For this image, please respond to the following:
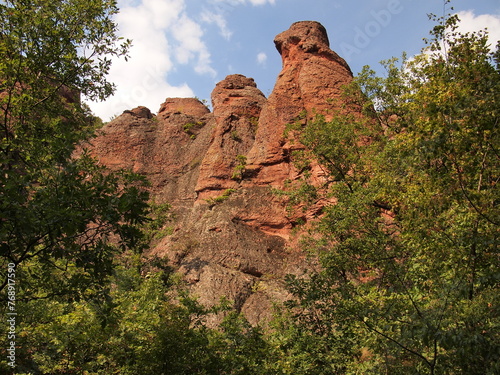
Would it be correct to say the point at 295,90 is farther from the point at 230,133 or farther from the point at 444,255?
the point at 444,255

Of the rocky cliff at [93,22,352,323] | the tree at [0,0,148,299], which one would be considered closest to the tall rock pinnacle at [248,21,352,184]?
the rocky cliff at [93,22,352,323]

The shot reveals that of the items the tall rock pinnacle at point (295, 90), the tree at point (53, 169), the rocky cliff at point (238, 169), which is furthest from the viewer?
the tall rock pinnacle at point (295, 90)

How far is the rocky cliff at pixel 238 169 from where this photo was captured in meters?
22.2

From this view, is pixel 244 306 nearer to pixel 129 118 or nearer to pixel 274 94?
pixel 274 94

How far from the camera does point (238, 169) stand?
29688 millimetres

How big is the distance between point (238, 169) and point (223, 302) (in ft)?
61.7

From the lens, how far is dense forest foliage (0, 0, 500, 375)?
5473 mm

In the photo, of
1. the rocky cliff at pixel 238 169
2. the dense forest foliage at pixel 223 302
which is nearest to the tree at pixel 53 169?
the dense forest foliage at pixel 223 302

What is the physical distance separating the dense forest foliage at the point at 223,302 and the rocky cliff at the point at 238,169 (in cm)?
746

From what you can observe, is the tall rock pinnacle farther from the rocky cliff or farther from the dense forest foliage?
the dense forest foliage

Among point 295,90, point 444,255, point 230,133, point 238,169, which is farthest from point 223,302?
point 230,133

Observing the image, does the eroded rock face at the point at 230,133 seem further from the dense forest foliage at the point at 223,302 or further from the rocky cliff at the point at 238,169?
the dense forest foliage at the point at 223,302

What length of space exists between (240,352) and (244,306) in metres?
10.7

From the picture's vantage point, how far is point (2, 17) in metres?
8.16
